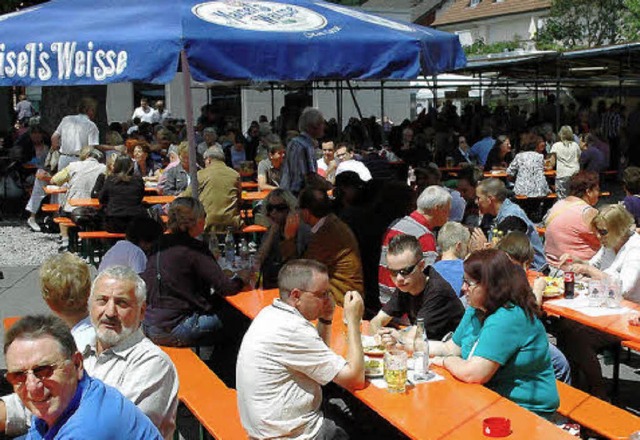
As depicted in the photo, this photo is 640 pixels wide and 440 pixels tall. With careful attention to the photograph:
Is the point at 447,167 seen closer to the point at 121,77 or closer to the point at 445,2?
the point at 121,77

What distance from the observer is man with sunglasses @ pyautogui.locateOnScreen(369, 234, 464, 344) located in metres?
4.85

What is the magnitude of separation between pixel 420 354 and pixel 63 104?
38.9 feet

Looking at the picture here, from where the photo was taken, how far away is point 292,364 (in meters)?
3.89

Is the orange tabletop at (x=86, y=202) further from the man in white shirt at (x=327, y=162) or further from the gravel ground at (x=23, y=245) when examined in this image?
the man in white shirt at (x=327, y=162)

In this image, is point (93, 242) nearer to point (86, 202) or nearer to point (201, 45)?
point (86, 202)

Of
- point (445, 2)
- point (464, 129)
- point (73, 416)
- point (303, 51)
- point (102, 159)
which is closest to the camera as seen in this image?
point (73, 416)

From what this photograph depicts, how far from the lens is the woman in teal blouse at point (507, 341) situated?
4012mm

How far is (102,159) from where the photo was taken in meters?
Answer: 11.0

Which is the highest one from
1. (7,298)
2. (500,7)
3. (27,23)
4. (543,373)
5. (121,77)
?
(500,7)

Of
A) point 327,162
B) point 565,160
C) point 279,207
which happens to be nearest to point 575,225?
point 279,207

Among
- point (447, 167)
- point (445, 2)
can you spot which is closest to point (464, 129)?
point (447, 167)

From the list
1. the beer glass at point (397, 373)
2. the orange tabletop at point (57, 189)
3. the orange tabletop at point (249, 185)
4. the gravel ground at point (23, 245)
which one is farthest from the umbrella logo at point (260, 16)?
the gravel ground at point (23, 245)

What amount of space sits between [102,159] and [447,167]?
21.1 ft

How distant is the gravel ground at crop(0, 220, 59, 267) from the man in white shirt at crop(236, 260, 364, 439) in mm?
7764
